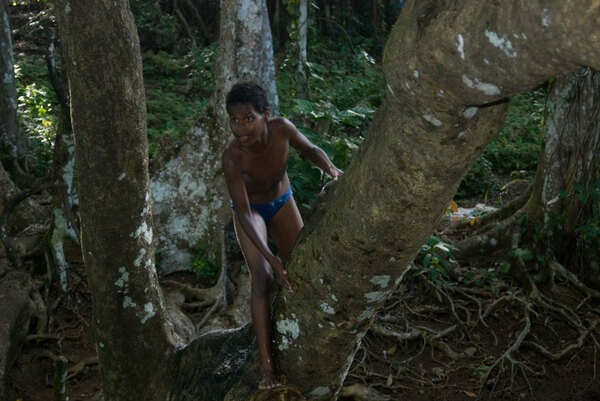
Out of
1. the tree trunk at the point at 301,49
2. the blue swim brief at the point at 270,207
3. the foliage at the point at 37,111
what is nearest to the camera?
the blue swim brief at the point at 270,207

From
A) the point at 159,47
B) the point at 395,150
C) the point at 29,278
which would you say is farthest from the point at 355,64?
the point at 395,150

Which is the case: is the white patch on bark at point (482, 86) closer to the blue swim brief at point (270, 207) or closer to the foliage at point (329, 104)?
the blue swim brief at point (270, 207)

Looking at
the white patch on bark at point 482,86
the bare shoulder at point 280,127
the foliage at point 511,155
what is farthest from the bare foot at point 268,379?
the foliage at point 511,155

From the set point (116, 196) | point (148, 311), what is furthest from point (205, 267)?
point (116, 196)

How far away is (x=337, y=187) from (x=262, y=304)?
82 centimetres

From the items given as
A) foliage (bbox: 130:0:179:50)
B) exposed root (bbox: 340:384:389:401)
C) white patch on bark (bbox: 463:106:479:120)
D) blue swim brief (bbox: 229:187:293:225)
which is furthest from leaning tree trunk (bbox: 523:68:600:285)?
foliage (bbox: 130:0:179:50)

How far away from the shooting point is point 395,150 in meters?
2.27

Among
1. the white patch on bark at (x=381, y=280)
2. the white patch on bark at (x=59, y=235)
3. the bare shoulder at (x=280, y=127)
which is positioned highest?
the bare shoulder at (x=280, y=127)

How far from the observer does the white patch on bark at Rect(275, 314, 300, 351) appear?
2879mm

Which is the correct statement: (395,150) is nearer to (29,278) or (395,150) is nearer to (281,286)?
(281,286)

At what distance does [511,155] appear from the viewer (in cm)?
1009

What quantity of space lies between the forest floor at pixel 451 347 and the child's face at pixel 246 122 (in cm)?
267

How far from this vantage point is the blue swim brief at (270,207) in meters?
3.74

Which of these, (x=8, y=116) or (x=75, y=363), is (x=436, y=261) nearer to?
(x=75, y=363)
